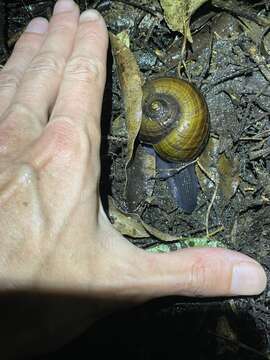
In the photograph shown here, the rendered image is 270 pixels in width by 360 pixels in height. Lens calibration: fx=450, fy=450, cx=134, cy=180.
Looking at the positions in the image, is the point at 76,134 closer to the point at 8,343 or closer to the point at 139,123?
the point at 139,123

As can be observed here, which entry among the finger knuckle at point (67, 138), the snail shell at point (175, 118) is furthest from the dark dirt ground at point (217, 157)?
the finger knuckle at point (67, 138)

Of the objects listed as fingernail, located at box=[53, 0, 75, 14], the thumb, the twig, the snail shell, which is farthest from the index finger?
the twig

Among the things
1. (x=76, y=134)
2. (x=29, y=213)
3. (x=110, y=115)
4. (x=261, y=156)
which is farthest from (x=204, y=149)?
(x=29, y=213)

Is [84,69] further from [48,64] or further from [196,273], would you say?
[196,273]

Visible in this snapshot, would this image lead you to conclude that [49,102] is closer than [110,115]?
Yes

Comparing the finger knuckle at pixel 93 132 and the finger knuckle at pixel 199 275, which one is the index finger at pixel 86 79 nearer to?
the finger knuckle at pixel 93 132
